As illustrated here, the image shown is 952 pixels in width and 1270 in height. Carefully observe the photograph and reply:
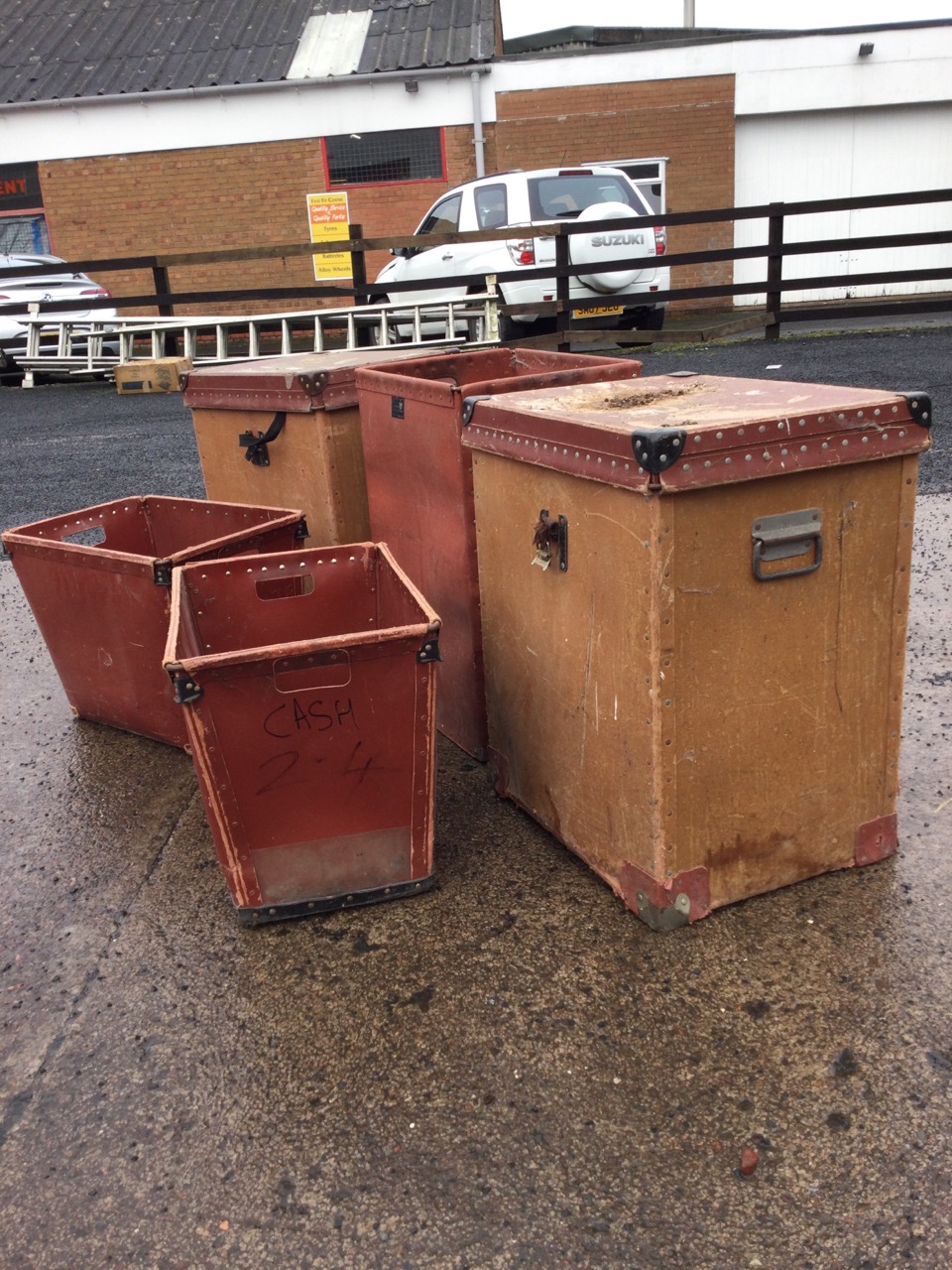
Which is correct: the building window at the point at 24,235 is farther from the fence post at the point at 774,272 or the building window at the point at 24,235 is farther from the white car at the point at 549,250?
the fence post at the point at 774,272

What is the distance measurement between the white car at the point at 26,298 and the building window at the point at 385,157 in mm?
5078

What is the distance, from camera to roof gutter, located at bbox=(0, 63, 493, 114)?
16.9 metres

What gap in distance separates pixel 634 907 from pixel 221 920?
1026 millimetres

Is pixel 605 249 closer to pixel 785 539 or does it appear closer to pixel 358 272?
pixel 358 272

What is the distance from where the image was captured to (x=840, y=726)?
2547 mm

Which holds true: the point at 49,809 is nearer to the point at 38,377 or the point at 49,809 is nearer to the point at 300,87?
the point at 38,377

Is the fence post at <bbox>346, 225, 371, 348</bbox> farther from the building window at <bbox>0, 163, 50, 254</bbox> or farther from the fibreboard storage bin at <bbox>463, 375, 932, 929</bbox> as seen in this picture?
the fibreboard storage bin at <bbox>463, 375, 932, 929</bbox>

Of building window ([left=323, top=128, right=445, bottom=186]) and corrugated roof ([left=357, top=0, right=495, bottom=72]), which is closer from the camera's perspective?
corrugated roof ([left=357, top=0, right=495, bottom=72])

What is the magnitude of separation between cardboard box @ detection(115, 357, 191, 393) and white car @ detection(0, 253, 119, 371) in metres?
1.27

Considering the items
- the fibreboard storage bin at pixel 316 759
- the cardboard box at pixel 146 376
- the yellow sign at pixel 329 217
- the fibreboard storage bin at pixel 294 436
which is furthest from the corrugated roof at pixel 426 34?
the fibreboard storage bin at pixel 316 759

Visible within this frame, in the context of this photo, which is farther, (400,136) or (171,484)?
(400,136)

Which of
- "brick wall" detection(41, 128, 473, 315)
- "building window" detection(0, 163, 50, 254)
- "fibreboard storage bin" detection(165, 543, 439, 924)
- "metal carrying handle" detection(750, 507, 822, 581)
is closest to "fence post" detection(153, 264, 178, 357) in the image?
"brick wall" detection(41, 128, 473, 315)

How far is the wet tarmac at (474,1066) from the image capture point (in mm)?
1785

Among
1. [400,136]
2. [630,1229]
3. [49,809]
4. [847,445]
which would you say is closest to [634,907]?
[630,1229]
